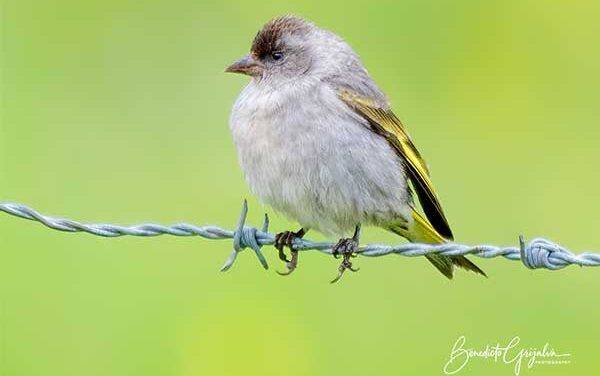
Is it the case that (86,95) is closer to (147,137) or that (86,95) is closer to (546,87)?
(147,137)

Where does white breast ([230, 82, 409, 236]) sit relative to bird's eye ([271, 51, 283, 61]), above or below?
below

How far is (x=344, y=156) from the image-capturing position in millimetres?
7324

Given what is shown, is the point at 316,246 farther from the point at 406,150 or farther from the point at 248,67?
the point at 248,67

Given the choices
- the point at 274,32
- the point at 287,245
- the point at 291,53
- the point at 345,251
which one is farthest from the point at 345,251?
the point at 274,32

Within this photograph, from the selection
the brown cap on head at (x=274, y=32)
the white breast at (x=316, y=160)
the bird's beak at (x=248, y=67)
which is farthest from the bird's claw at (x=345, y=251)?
the brown cap on head at (x=274, y=32)

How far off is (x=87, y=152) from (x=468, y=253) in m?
4.91

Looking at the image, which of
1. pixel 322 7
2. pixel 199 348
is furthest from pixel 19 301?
pixel 322 7

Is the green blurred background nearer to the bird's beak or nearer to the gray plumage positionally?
the gray plumage

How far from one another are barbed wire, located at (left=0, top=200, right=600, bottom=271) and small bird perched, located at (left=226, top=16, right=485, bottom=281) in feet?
1.44

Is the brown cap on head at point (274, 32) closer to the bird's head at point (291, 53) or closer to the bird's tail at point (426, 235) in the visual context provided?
the bird's head at point (291, 53)

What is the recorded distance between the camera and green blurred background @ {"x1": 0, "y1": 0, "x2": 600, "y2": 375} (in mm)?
8898

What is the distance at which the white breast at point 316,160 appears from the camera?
287 inches

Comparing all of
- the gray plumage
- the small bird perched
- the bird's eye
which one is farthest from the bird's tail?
the bird's eye
